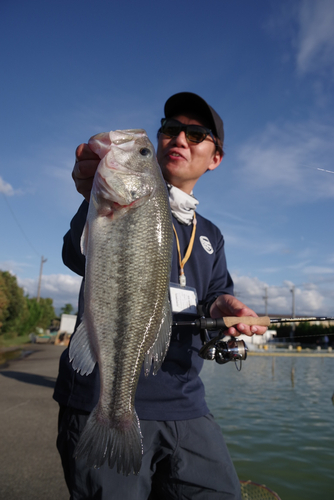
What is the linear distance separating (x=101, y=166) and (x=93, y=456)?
4.96ft

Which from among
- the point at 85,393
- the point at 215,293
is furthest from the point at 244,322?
the point at 85,393

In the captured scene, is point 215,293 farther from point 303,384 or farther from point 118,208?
point 303,384

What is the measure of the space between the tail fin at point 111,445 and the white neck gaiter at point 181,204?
5.48 ft

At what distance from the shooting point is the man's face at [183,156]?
3.03 metres

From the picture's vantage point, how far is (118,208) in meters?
1.92

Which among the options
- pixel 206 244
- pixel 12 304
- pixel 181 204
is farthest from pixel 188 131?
pixel 12 304

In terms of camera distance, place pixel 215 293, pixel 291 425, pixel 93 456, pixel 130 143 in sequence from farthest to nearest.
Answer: pixel 291 425
pixel 215 293
pixel 130 143
pixel 93 456

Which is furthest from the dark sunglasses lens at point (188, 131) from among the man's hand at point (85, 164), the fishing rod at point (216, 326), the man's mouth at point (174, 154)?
the fishing rod at point (216, 326)

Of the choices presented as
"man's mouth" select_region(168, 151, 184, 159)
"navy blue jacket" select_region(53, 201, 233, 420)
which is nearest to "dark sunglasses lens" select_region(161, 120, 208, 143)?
"man's mouth" select_region(168, 151, 184, 159)

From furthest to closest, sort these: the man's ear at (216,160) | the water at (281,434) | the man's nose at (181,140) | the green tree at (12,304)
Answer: the green tree at (12,304)
the water at (281,434)
the man's ear at (216,160)
the man's nose at (181,140)

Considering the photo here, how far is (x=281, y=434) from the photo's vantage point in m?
10.8

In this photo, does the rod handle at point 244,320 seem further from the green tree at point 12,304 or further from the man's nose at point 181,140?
the green tree at point 12,304

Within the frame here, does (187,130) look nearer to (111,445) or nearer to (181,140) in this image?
(181,140)

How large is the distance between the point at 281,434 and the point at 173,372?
10299 mm
